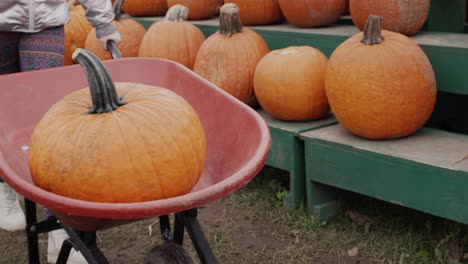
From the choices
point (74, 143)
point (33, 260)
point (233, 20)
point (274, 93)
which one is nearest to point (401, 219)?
point (274, 93)

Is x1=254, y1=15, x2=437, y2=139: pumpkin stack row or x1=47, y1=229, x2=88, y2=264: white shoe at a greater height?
x1=254, y1=15, x2=437, y2=139: pumpkin stack row

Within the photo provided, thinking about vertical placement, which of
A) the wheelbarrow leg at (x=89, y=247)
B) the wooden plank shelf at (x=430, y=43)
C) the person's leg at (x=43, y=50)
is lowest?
the wheelbarrow leg at (x=89, y=247)

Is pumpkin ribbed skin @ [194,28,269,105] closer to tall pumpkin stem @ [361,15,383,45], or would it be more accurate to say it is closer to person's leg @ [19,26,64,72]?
tall pumpkin stem @ [361,15,383,45]

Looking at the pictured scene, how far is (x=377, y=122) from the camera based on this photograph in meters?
2.60

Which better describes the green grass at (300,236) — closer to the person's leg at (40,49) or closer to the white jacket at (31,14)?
the person's leg at (40,49)

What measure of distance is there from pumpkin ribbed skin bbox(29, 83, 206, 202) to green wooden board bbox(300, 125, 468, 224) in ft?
4.11

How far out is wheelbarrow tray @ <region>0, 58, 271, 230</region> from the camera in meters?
1.17

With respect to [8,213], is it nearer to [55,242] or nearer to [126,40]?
[55,242]

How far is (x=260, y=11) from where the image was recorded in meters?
3.79

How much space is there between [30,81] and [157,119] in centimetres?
70

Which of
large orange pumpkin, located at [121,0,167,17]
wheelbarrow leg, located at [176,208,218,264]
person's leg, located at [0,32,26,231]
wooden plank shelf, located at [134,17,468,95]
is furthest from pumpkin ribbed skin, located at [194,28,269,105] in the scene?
wheelbarrow leg, located at [176,208,218,264]

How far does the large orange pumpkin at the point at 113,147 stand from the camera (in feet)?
4.36

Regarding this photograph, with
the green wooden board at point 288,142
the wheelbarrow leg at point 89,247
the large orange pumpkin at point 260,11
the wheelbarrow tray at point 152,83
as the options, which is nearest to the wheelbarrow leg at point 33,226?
the wheelbarrow tray at point 152,83

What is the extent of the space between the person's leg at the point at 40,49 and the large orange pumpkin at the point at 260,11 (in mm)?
1640
